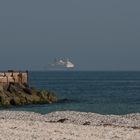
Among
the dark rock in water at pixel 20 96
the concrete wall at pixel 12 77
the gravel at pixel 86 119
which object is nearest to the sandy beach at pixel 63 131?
the gravel at pixel 86 119

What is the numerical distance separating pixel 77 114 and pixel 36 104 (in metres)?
26.3

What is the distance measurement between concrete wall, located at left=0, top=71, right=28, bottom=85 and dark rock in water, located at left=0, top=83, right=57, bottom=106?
2.91 feet

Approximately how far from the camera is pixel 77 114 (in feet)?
112

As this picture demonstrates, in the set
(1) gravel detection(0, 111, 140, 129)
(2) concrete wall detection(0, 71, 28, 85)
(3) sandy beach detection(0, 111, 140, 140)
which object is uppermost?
(2) concrete wall detection(0, 71, 28, 85)

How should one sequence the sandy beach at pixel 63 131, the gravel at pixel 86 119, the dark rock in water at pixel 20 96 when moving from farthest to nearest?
1. the dark rock in water at pixel 20 96
2. the gravel at pixel 86 119
3. the sandy beach at pixel 63 131

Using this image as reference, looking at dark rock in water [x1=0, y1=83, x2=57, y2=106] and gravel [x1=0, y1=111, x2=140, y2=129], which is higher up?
gravel [x1=0, y1=111, x2=140, y2=129]

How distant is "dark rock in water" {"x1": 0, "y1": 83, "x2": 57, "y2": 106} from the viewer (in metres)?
57.6

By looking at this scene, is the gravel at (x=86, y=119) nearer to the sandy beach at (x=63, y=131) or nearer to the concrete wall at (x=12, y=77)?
the sandy beach at (x=63, y=131)

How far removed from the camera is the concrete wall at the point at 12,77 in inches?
2477

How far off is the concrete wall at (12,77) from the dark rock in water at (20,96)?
2.91ft

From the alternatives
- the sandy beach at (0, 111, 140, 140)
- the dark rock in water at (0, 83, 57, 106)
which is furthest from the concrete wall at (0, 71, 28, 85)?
the sandy beach at (0, 111, 140, 140)

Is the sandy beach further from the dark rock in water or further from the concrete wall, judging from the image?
the concrete wall

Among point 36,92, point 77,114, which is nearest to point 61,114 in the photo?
point 77,114

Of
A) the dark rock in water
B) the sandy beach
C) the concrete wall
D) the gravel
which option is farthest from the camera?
the concrete wall
